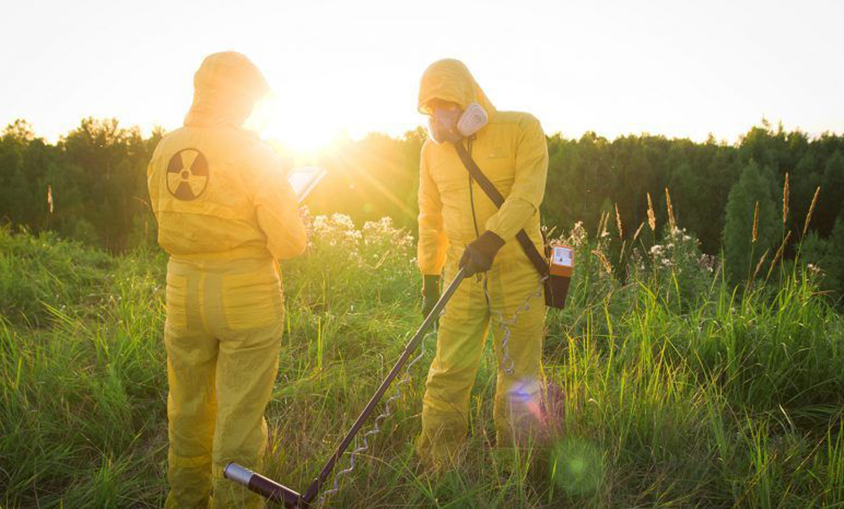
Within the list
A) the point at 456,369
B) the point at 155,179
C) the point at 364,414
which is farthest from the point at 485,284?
the point at 155,179

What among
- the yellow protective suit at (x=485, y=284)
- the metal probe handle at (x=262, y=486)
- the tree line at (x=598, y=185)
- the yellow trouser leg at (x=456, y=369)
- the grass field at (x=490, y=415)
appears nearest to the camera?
the metal probe handle at (x=262, y=486)

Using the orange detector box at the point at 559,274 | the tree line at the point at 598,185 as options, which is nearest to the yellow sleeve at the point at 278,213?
the orange detector box at the point at 559,274

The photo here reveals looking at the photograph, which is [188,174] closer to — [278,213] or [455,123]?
[278,213]

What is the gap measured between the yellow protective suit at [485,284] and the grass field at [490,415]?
0.16m

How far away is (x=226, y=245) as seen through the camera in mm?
1993

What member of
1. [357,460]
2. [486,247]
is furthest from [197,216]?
[357,460]

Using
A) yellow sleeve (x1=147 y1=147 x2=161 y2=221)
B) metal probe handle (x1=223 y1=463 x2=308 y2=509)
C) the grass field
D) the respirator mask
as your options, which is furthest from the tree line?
metal probe handle (x1=223 y1=463 x2=308 y2=509)

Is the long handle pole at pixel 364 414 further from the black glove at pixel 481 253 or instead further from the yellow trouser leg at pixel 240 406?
the yellow trouser leg at pixel 240 406

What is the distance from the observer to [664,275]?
5.10 m

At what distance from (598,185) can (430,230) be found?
13193 mm

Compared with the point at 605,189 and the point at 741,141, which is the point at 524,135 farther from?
the point at 741,141

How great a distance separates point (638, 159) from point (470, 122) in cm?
1434

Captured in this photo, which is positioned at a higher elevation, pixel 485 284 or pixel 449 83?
pixel 449 83

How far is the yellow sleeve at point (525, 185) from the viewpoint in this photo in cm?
238
